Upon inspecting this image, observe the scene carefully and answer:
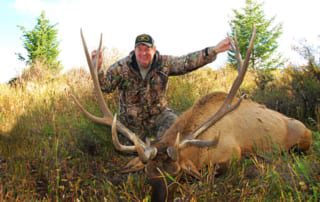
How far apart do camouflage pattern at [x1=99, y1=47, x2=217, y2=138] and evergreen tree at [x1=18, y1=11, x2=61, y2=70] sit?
17.8 meters

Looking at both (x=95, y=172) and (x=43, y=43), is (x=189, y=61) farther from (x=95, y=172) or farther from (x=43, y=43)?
(x=43, y=43)

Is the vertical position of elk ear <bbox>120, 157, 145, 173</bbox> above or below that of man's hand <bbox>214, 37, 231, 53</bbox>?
below

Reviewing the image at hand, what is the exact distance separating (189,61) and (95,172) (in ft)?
6.64

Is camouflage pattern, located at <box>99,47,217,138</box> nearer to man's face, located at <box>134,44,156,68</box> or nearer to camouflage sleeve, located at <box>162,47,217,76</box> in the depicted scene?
camouflage sleeve, located at <box>162,47,217,76</box>

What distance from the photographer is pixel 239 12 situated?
807 inches

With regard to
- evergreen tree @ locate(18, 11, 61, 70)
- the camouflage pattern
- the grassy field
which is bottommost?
the grassy field

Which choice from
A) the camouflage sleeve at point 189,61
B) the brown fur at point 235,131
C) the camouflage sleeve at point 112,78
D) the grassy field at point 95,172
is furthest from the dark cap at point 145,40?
the grassy field at point 95,172

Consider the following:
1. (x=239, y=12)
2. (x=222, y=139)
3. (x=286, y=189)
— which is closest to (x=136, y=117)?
(x=222, y=139)

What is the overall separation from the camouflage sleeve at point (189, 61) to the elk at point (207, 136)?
0.55m

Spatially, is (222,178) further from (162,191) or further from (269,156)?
(162,191)

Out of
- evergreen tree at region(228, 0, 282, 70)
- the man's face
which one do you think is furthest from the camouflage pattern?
evergreen tree at region(228, 0, 282, 70)

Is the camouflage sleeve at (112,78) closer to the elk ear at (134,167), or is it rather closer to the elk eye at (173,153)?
the elk ear at (134,167)

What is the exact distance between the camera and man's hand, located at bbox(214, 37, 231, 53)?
4.59 meters

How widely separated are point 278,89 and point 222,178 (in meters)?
4.18
